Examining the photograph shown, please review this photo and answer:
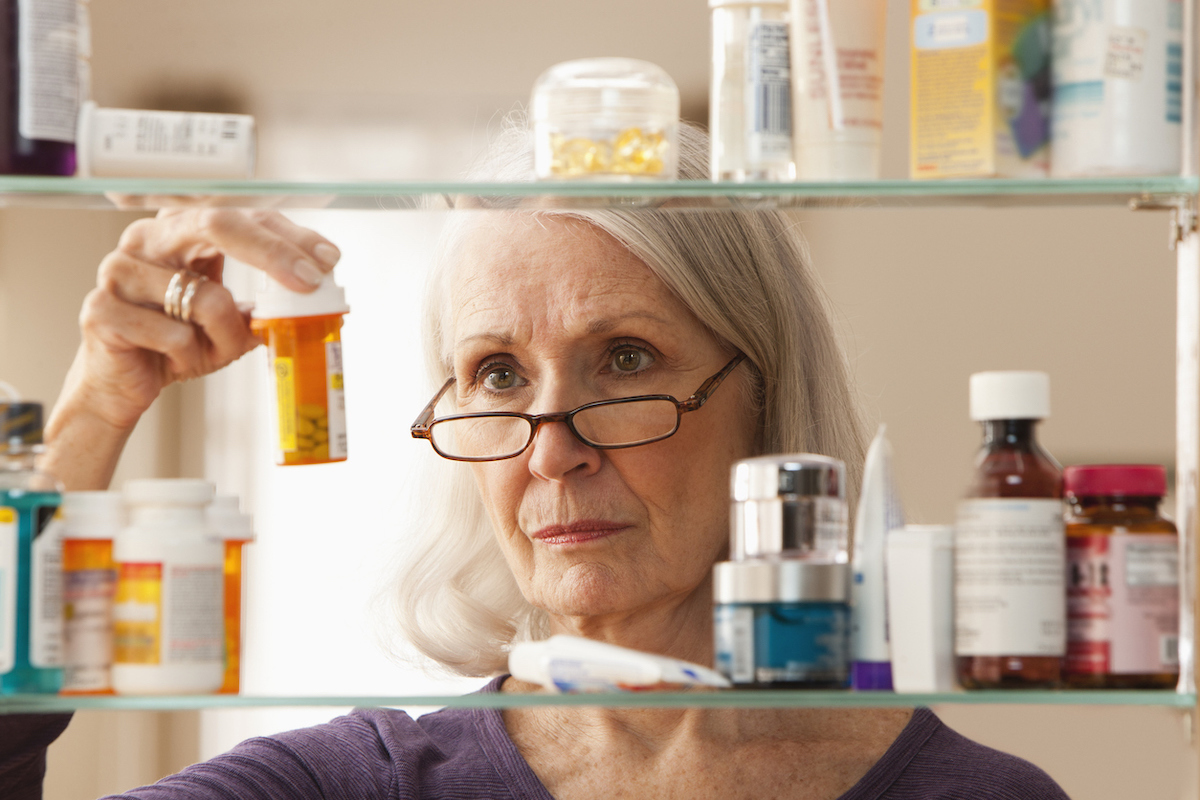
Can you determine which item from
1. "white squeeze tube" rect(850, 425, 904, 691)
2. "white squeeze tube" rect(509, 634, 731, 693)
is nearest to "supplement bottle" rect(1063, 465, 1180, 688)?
"white squeeze tube" rect(850, 425, 904, 691)

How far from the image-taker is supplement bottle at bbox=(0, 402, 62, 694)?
0.64 m

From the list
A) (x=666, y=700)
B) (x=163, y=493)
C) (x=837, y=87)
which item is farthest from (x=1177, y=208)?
(x=163, y=493)

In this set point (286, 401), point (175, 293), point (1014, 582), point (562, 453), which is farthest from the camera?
point (562, 453)

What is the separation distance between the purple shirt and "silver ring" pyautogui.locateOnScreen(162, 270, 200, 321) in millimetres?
413

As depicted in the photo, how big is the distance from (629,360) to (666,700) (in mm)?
459

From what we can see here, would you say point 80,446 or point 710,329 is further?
point 710,329

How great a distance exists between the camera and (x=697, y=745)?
1.10 meters

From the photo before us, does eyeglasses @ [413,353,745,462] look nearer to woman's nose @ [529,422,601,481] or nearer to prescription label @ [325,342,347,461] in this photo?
woman's nose @ [529,422,601,481]

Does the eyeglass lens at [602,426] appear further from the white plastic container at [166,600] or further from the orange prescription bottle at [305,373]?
the white plastic container at [166,600]

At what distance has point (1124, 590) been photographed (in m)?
0.63

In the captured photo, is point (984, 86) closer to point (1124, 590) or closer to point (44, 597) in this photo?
point (1124, 590)

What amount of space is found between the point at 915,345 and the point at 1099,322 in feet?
0.72

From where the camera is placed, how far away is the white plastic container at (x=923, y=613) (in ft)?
2.08

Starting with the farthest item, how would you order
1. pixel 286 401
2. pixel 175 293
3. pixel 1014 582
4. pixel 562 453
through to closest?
pixel 562 453 → pixel 175 293 → pixel 286 401 → pixel 1014 582
